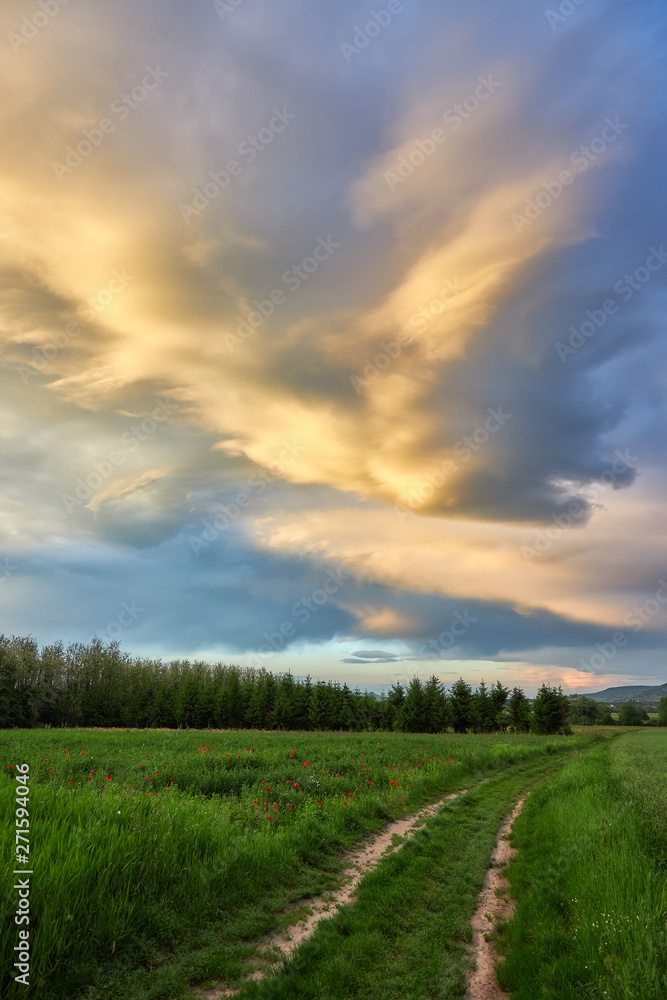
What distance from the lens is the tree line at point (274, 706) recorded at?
243 ft

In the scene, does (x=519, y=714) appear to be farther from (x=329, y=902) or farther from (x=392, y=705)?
(x=329, y=902)

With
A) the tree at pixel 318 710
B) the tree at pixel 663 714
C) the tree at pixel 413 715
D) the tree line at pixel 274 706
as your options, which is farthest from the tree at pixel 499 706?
the tree at pixel 663 714

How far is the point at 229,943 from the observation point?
6.68 meters

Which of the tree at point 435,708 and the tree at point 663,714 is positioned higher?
the tree at point 435,708

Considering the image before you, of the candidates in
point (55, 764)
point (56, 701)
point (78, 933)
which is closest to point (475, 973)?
point (78, 933)

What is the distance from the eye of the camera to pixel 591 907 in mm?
6820

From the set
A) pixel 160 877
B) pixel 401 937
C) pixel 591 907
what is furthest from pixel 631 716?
pixel 160 877

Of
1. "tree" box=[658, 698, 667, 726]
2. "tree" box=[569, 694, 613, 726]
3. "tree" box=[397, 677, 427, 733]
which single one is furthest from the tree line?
"tree" box=[658, 698, 667, 726]

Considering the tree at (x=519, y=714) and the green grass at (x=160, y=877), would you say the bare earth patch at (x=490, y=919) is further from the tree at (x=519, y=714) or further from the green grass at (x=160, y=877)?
the tree at (x=519, y=714)

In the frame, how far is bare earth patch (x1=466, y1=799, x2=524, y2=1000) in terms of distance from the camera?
596 cm

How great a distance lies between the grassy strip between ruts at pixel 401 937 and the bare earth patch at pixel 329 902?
10.5 inches

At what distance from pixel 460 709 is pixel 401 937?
7656cm

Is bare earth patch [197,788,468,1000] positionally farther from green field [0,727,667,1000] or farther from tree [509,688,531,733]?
tree [509,688,531,733]

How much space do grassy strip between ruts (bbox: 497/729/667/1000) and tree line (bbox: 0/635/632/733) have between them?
6822cm
